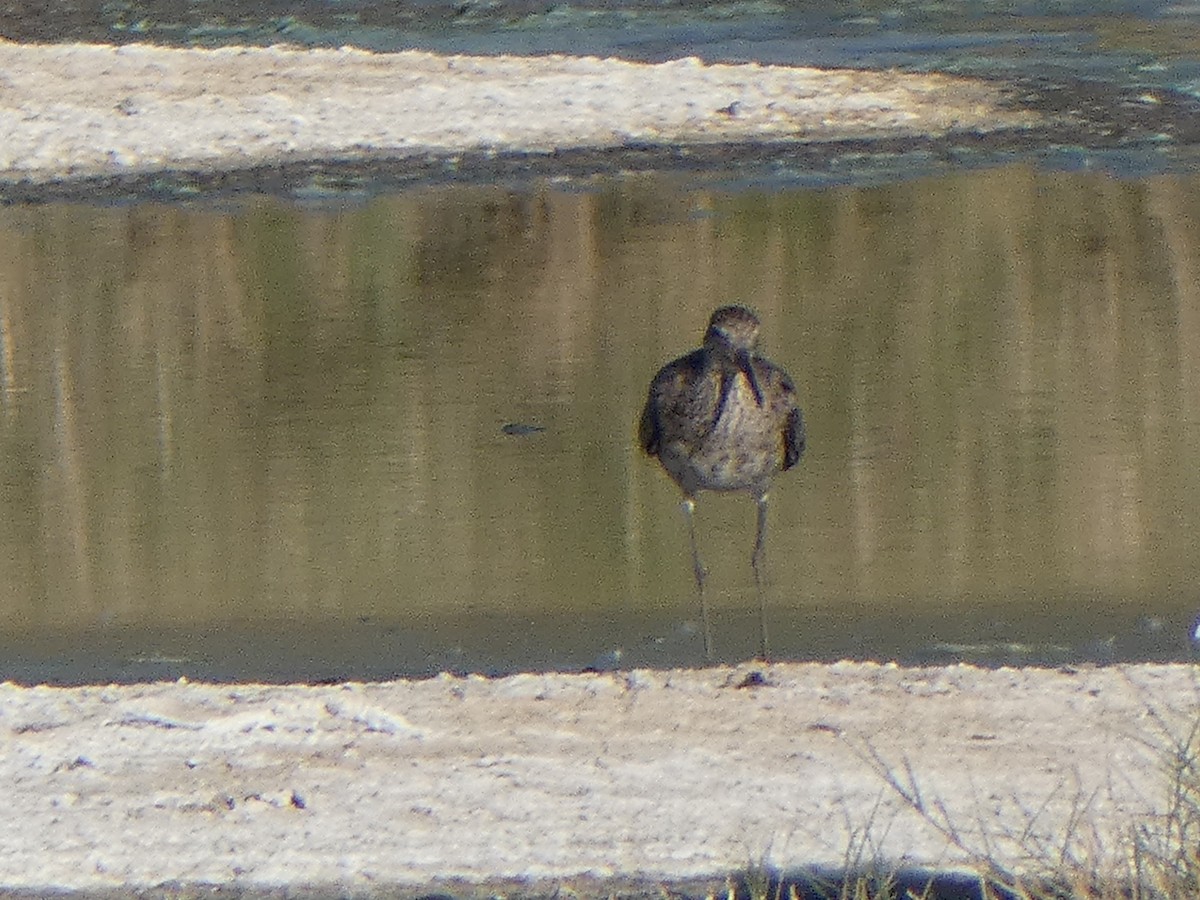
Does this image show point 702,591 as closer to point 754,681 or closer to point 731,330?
point 731,330

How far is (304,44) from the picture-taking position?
27125 mm

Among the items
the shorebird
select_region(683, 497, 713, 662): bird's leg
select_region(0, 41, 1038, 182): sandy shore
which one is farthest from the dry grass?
select_region(0, 41, 1038, 182): sandy shore

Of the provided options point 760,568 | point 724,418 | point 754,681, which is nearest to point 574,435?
point 760,568

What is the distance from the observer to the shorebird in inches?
364

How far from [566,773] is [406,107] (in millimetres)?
15998

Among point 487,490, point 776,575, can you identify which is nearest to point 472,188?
point 487,490

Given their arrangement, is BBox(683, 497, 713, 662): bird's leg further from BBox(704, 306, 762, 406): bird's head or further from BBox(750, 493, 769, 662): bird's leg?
BBox(704, 306, 762, 406): bird's head

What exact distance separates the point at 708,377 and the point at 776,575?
3.77ft

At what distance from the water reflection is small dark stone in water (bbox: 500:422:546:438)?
0.08 feet

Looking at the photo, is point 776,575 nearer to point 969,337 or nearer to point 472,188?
point 969,337

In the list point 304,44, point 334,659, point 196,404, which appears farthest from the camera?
point 304,44

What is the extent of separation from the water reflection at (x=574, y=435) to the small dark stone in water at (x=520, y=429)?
0.08 ft

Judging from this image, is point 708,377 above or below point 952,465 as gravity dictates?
above

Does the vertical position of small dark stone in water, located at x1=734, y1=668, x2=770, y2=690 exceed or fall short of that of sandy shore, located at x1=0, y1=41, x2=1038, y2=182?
it falls short
